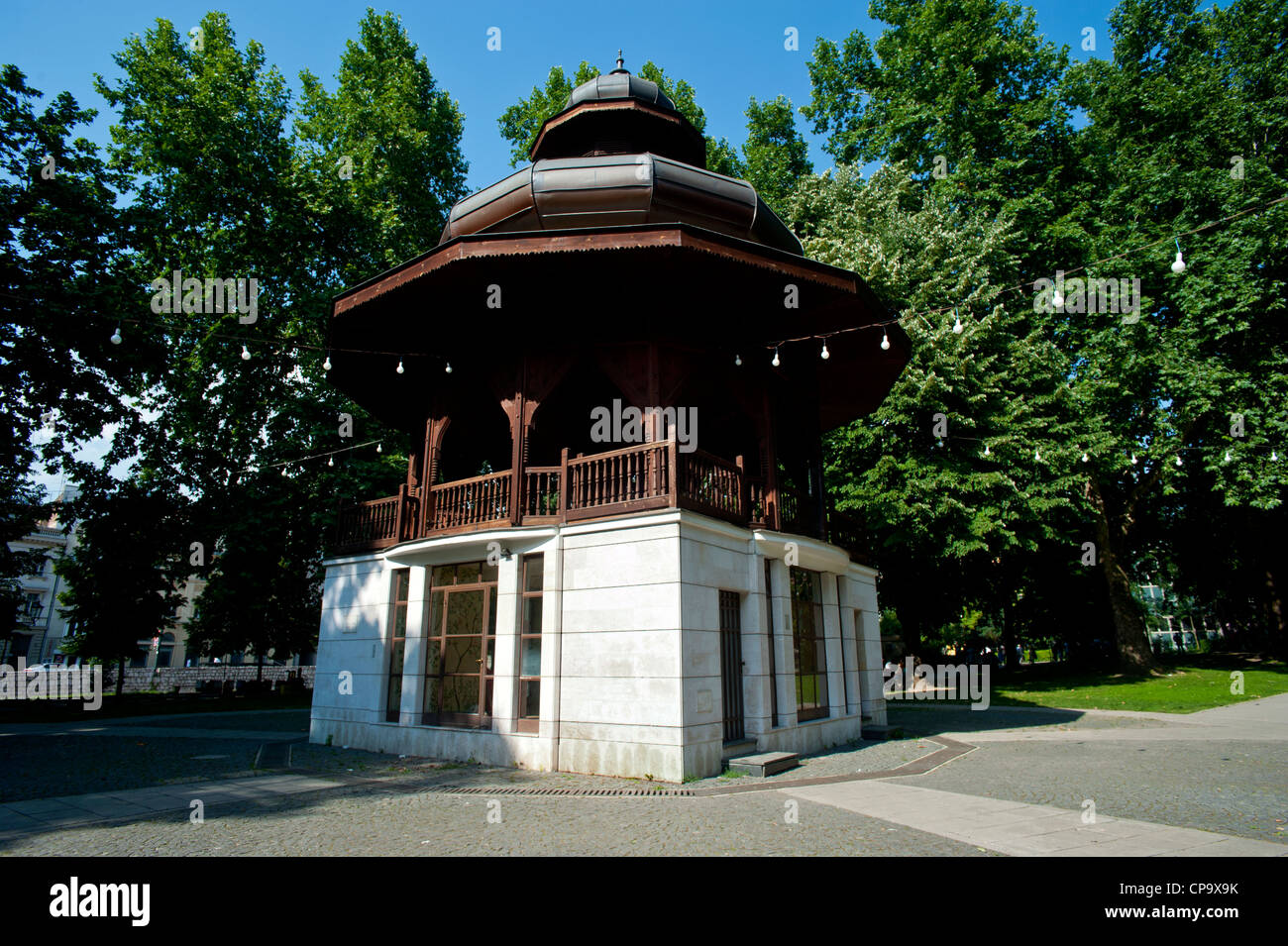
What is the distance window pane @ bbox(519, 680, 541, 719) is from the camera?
11.8 meters

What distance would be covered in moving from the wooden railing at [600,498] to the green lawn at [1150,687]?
45.9ft

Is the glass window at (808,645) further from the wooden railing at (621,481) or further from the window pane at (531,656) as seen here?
the window pane at (531,656)

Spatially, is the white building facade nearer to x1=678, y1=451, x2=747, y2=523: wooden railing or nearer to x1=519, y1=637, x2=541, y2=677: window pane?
x1=519, y1=637, x2=541, y2=677: window pane

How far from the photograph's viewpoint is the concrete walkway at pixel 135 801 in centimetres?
752

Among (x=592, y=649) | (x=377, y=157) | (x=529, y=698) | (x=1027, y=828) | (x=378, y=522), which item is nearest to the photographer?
(x=1027, y=828)

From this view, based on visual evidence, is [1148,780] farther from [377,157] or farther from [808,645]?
[377,157]

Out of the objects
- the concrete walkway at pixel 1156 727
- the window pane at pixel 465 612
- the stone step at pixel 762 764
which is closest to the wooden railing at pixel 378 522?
the window pane at pixel 465 612

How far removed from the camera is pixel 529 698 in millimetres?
12008

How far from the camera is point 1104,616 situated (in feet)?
125

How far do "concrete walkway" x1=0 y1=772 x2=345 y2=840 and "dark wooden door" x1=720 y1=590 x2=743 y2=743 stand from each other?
246 inches

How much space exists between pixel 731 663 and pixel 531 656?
11.7 ft

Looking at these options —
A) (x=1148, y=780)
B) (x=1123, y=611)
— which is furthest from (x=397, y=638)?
(x=1123, y=611)

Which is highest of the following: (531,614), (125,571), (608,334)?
(608,334)
